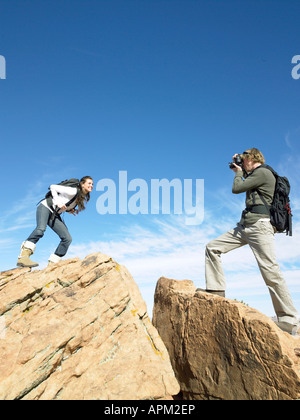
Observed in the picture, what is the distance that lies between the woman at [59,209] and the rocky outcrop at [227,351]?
4.32 metres

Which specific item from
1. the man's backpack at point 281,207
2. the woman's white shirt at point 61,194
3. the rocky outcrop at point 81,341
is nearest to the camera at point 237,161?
the man's backpack at point 281,207

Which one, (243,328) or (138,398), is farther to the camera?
(243,328)

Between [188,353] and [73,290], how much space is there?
332 cm

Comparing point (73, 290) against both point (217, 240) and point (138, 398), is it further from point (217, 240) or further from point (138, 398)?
point (217, 240)

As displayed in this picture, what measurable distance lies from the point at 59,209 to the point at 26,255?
1841 millimetres

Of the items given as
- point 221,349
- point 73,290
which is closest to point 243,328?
point 221,349

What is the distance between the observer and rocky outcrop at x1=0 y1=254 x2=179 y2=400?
646cm

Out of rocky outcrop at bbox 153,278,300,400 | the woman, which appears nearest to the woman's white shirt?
the woman

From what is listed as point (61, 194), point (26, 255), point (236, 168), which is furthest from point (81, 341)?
point (236, 168)

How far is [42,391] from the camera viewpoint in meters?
6.36

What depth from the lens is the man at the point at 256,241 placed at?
8.63m

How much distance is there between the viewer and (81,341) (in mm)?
6977

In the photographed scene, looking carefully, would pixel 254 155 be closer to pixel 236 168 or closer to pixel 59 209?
pixel 236 168
